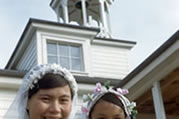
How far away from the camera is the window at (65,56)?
1198cm

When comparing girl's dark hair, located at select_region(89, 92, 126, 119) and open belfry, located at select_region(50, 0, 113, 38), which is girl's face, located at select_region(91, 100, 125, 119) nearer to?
girl's dark hair, located at select_region(89, 92, 126, 119)

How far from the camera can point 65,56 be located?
12.2 metres

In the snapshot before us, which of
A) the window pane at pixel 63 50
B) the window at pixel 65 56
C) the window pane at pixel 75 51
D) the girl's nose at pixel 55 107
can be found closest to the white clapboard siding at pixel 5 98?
the window at pixel 65 56

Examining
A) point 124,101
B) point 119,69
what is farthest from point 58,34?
point 124,101

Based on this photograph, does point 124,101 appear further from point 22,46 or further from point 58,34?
point 22,46

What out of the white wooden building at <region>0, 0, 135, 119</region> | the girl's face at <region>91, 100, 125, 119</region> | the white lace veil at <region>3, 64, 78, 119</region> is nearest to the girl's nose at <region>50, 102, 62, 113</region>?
the white lace veil at <region>3, 64, 78, 119</region>

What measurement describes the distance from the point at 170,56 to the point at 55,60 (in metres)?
5.39

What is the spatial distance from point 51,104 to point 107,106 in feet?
3.05

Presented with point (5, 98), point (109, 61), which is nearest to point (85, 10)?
point (109, 61)

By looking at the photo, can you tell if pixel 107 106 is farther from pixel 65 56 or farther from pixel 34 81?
pixel 65 56

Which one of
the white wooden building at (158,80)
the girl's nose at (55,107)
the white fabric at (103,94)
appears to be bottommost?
the girl's nose at (55,107)

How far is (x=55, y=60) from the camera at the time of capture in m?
12.0

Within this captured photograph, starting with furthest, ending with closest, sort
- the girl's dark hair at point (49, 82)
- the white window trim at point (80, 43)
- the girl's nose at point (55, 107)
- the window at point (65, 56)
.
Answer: the window at point (65, 56)
the white window trim at point (80, 43)
the girl's dark hair at point (49, 82)
the girl's nose at point (55, 107)

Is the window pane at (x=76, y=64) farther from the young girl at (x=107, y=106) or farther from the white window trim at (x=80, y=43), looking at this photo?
the young girl at (x=107, y=106)
